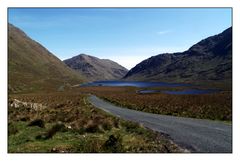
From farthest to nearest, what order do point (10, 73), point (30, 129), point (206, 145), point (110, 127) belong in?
point (10, 73), point (110, 127), point (30, 129), point (206, 145)

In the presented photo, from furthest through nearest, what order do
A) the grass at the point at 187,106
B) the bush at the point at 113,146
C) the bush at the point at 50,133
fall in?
the grass at the point at 187,106
the bush at the point at 50,133
the bush at the point at 113,146

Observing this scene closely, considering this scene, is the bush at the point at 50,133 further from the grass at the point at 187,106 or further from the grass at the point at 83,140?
the grass at the point at 187,106

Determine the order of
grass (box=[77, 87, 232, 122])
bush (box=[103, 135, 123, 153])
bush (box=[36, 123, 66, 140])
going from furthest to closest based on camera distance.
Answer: grass (box=[77, 87, 232, 122]), bush (box=[36, 123, 66, 140]), bush (box=[103, 135, 123, 153])

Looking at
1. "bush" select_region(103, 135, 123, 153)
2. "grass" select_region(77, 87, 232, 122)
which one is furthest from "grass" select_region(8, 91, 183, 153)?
"grass" select_region(77, 87, 232, 122)

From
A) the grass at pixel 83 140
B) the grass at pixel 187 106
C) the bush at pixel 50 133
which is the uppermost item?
the bush at pixel 50 133

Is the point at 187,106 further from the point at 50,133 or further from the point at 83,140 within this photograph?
the point at 50,133

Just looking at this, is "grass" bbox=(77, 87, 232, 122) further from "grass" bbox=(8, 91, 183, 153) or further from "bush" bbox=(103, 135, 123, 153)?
"bush" bbox=(103, 135, 123, 153)

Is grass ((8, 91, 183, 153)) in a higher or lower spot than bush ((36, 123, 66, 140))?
lower


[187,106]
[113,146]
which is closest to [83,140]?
[113,146]

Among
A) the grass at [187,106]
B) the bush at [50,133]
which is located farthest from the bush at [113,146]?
the grass at [187,106]
